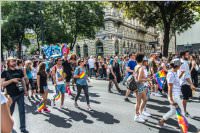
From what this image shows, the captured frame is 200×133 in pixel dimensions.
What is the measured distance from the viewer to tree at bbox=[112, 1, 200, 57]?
21766 millimetres

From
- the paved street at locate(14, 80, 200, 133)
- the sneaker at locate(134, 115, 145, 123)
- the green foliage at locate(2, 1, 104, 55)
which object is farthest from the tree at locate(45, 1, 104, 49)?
the sneaker at locate(134, 115, 145, 123)

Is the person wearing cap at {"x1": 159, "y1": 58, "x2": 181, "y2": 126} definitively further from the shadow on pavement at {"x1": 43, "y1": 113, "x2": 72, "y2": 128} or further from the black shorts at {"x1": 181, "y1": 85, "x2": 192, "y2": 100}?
the shadow on pavement at {"x1": 43, "y1": 113, "x2": 72, "y2": 128}

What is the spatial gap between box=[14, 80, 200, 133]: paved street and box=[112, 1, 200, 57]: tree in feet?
41.0

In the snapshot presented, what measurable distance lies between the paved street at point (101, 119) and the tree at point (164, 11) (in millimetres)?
12499

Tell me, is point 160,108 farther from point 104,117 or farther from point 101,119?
point 101,119

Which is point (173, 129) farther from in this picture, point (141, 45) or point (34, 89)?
point (141, 45)

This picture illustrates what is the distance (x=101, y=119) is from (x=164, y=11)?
15920 mm

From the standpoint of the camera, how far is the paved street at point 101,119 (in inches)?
272

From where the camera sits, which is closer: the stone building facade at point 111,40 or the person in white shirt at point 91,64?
the person in white shirt at point 91,64

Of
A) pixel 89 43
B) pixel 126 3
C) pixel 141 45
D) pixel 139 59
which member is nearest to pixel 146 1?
pixel 126 3

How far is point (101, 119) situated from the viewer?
789cm

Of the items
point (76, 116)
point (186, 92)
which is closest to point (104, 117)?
point (76, 116)

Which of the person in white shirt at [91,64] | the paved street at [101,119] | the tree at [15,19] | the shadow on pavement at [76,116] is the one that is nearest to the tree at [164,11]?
the person in white shirt at [91,64]

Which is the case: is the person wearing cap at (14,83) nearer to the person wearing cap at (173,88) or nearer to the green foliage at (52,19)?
the person wearing cap at (173,88)
